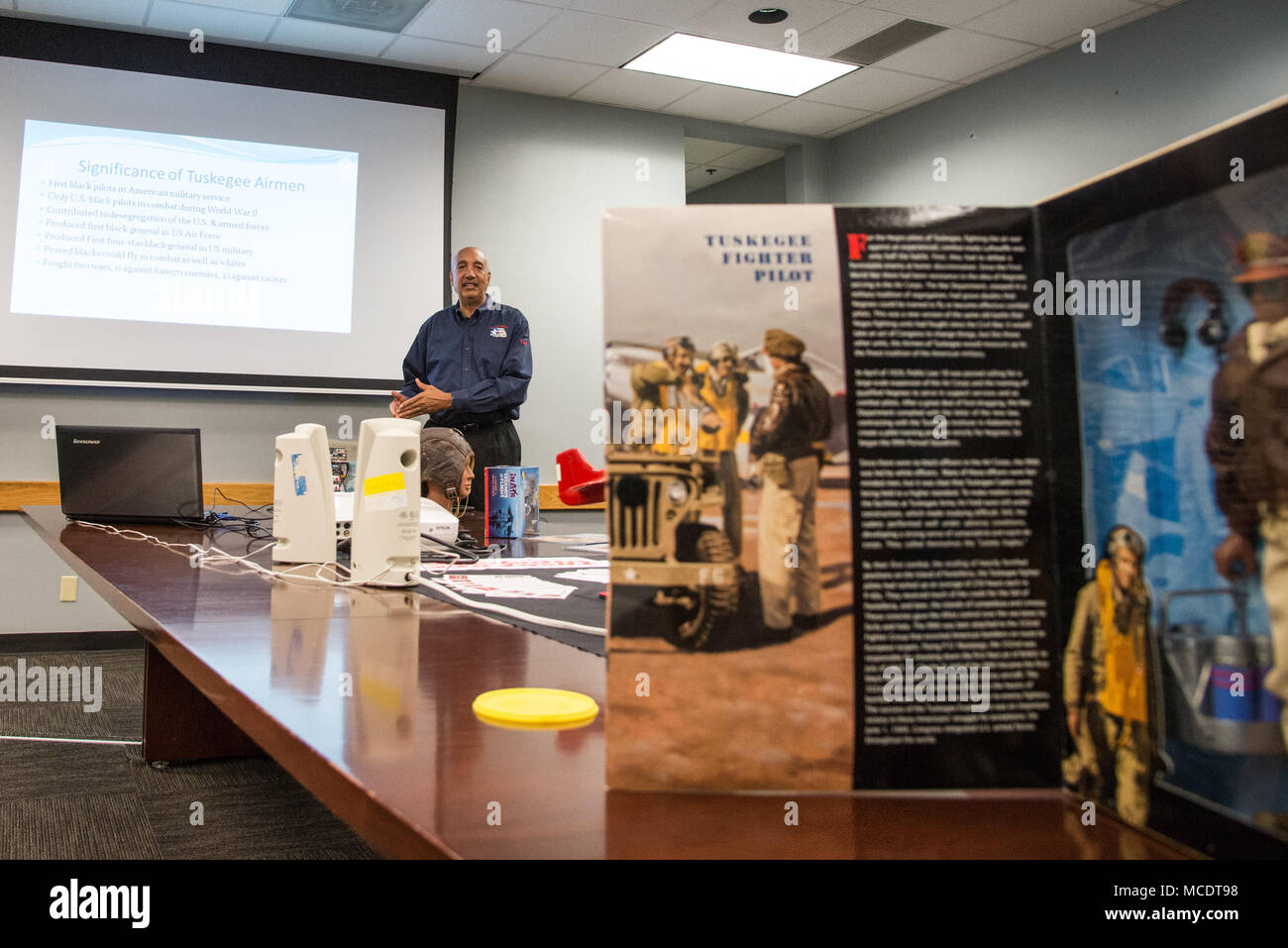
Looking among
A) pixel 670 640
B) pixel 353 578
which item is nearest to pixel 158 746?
pixel 353 578

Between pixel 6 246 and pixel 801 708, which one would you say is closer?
pixel 801 708

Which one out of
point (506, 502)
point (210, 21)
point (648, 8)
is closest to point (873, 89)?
point (648, 8)

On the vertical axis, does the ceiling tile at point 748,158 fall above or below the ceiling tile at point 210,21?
above

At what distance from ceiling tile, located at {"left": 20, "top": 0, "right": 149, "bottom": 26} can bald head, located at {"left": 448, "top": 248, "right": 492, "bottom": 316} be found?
145cm

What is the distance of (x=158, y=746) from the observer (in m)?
2.21

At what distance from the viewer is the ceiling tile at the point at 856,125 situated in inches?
199

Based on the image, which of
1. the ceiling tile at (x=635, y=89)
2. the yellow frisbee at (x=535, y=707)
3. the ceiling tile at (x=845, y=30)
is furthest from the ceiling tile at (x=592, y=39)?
the yellow frisbee at (x=535, y=707)

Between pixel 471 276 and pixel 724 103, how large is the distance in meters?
1.71

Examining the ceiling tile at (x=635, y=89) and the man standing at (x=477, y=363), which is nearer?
the man standing at (x=477, y=363)

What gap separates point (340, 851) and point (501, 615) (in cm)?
95

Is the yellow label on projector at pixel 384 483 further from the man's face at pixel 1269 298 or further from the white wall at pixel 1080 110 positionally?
the white wall at pixel 1080 110

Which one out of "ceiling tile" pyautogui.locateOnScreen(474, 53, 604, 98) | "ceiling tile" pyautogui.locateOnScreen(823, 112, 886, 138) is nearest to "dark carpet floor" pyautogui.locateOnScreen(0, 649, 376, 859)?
"ceiling tile" pyautogui.locateOnScreen(474, 53, 604, 98)

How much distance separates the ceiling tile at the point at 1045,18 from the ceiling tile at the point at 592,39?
131cm

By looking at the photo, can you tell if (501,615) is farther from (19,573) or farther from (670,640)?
(19,573)
